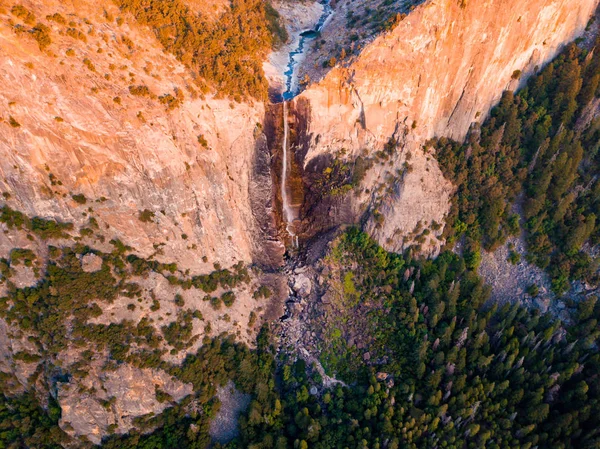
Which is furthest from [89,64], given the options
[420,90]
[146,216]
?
[420,90]

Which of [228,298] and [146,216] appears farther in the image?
[228,298]

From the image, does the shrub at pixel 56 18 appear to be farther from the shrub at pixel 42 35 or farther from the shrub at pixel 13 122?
the shrub at pixel 13 122

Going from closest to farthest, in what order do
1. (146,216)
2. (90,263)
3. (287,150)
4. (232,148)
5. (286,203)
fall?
(90,263)
(146,216)
(232,148)
(287,150)
(286,203)

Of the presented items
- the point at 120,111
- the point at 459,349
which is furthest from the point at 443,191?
the point at 120,111

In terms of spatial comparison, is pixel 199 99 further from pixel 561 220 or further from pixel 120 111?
pixel 561 220

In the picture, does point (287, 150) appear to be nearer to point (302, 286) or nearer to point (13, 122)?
point (302, 286)

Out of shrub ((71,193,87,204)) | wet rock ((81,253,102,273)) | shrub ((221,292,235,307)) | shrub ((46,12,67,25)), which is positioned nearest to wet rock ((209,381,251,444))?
shrub ((221,292,235,307))
